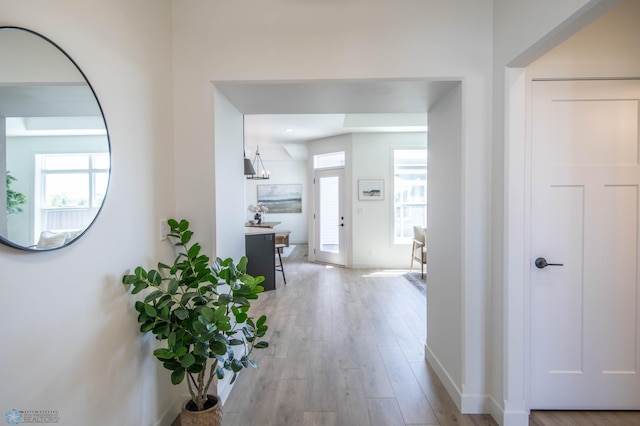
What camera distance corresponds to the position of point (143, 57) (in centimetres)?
165

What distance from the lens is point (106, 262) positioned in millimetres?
1359

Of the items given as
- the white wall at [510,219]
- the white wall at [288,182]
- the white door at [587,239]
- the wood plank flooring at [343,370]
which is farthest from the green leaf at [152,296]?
the white wall at [288,182]

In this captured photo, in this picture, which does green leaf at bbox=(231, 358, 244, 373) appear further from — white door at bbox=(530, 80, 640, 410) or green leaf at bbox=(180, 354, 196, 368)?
white door at bbox=(530, 80, 640, 410)

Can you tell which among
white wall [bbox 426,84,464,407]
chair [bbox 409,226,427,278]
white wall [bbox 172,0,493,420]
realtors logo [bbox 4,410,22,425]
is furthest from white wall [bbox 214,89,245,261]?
chair [bbox 409,226,427,278]

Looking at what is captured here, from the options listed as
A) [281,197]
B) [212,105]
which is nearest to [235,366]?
[212,105]

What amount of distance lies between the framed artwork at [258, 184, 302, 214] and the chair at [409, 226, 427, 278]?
4.66 meters

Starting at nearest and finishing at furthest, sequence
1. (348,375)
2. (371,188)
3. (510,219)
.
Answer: (510,219)
(348,375)
(371,188)

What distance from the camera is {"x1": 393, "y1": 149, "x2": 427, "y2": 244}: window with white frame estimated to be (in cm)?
620

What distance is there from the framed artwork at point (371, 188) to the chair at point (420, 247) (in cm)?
102


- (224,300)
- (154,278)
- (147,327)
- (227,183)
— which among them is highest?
(227,183)

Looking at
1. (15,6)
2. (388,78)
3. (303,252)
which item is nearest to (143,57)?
(15,6)

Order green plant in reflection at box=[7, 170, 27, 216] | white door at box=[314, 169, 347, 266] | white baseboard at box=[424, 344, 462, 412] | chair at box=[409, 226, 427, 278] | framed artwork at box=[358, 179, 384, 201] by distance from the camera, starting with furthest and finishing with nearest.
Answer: white door at box=[314, 169, 347, 266]
framed artwork at box=[358, 179, 384, 201]
chair at box=[409, 226, 427, 278]
white baseboard at box=[424, 344, 462, 412]
green plant in reflection at box=[7, 170, 27, 216]

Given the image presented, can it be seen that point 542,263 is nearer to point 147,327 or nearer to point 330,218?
point 147,327

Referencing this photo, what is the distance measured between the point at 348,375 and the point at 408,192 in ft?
14.8
